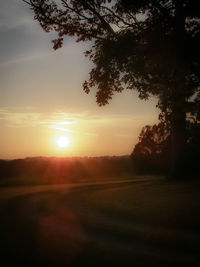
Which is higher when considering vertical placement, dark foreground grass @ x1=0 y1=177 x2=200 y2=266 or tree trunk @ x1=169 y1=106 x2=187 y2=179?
tree trunk @ x1=169 y1=106 x2=187 y2=179

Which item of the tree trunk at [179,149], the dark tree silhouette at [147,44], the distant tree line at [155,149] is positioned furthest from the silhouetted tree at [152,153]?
the dark tree silhouette at [147,44]

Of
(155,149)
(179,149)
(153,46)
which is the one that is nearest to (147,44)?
(153,46)

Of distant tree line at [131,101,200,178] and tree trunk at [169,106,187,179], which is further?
distant tree line at [131,101,200,178]

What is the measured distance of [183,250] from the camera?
889 centimetres

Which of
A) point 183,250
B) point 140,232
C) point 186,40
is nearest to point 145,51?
point 186,40

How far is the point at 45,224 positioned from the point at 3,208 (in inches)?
162

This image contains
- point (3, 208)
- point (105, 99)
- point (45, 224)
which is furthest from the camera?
point (105, 99)

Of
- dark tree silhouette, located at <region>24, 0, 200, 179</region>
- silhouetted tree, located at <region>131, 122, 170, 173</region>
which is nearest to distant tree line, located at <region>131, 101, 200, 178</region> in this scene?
silhouetted tree, located at <region>131, 122, 170, 173</region>

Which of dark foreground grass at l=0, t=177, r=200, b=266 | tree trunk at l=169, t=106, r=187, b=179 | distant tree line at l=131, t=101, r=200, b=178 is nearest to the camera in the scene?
dark foreground grass at l=0, t=177, r=200, b=266

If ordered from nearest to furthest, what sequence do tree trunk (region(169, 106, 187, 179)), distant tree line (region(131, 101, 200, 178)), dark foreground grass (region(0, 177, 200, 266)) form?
dark foreground grass (region(0, 177, 200, 266))
tree trunk (region(169, 106, 187, 179))
distant tree line (region(131, 101, 200, 178))

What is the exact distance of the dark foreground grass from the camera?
310 inches

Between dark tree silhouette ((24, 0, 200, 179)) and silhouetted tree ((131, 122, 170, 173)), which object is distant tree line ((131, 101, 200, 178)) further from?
dark tree silhouette ((24, 0, 200, 179))

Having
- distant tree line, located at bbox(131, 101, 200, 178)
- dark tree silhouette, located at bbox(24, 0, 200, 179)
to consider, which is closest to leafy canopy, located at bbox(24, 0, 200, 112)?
dark tree silhouette, located at bbox(24, 0, 200, 179)

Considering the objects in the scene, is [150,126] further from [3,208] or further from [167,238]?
[167,238]
